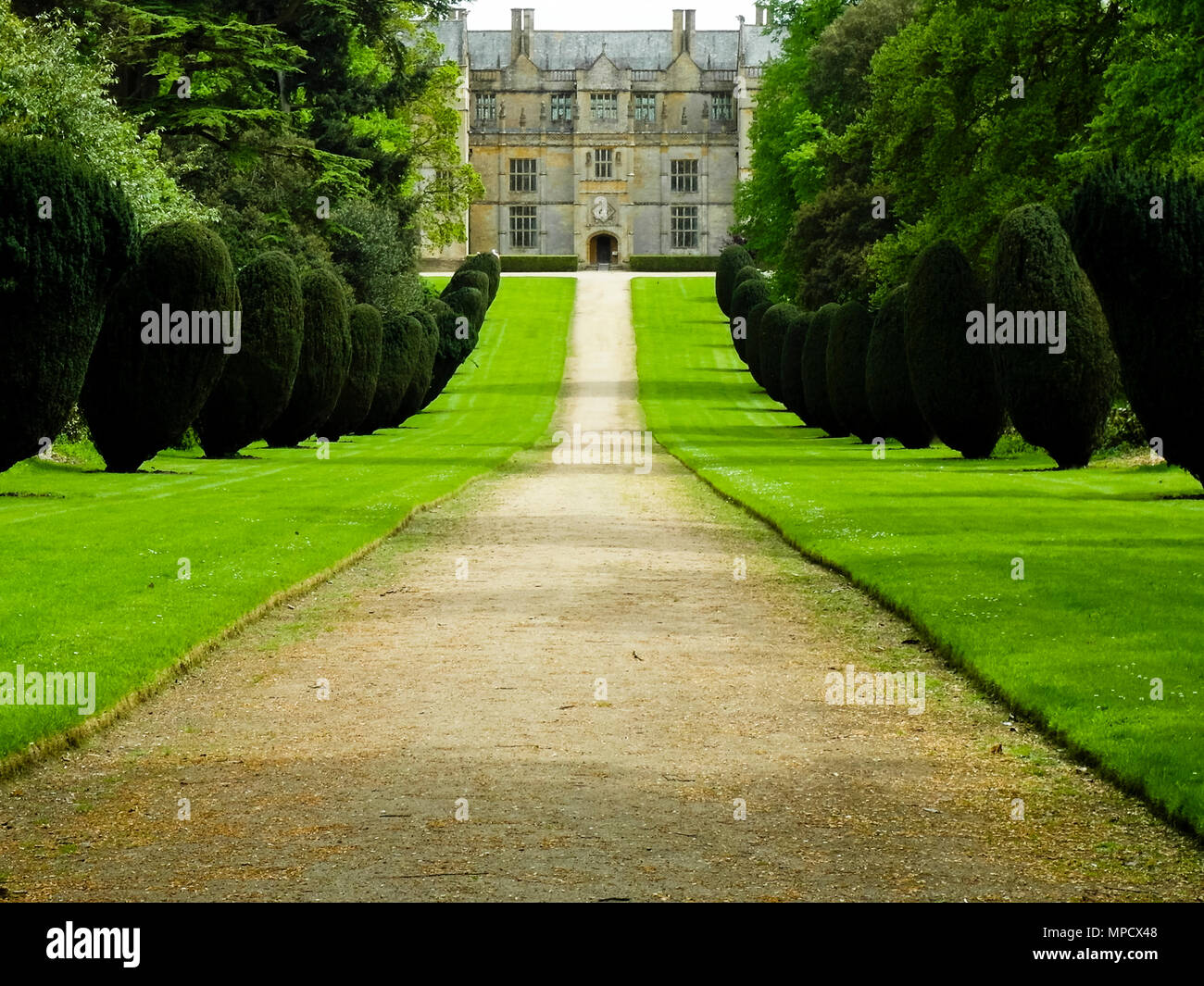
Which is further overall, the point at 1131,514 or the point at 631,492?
the point at 631,492

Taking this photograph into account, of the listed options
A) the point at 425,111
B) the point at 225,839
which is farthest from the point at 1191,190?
the point at 425,111

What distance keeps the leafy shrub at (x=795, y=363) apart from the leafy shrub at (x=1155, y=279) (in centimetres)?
2151

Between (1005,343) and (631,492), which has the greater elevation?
(1005,343)

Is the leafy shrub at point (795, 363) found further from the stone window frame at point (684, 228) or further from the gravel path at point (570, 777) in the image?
the stone window frame at point (684, 228)

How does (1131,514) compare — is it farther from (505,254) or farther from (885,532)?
(505,254)

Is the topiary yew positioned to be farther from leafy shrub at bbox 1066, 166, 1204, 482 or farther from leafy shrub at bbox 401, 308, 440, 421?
leafy shrub at bbox 1066, 166, 1204, 482

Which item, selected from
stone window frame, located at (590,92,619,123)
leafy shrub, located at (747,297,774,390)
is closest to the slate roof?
stone window frame, located at (590,92,619,123)

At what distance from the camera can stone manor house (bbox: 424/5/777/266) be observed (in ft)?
314

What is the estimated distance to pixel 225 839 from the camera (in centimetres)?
543

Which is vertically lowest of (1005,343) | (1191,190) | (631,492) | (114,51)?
(631,492)

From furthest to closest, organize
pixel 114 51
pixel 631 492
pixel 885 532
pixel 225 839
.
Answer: pixel 114 51 → pixel 631 492 → pixel 885 532 → pixel 225 839

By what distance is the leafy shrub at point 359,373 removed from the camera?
32.6 meters
